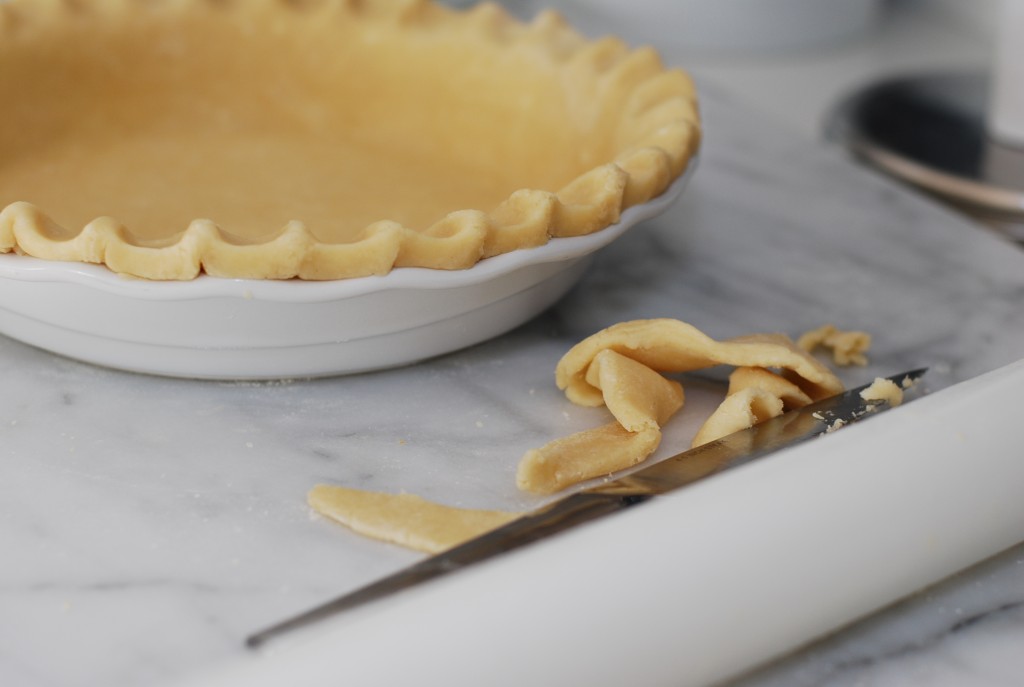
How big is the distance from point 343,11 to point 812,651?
0.91 meters

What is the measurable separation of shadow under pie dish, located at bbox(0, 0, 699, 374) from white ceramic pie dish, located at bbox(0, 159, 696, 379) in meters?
0.02

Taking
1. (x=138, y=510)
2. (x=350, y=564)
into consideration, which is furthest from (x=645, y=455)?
(x=138, y=510)

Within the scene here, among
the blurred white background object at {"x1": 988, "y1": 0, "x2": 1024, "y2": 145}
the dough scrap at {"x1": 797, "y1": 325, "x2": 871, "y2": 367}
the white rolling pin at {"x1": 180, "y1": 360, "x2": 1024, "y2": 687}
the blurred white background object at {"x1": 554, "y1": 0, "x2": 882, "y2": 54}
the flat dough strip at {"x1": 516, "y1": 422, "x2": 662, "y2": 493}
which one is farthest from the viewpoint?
the blurred white background object at {"x1": 554, "y1": 0, "x2": 882, "y2": 54}

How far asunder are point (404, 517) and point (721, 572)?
223 mm

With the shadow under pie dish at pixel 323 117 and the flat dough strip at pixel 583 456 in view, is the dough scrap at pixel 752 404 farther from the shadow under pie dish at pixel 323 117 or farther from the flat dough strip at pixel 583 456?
the shadow under pie dish at pixel 323 117

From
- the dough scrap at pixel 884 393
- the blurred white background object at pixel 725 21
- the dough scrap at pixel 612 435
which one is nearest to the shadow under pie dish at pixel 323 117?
the dough scrap at pixel 612 435

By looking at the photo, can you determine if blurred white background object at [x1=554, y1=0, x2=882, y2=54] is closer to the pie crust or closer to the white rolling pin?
the pie crust

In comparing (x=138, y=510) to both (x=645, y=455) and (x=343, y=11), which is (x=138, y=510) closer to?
(x=645, y=455)

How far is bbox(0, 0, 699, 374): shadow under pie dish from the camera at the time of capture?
108 cm

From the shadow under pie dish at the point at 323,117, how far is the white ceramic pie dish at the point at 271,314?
0.02 metres

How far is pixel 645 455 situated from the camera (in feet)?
2.87

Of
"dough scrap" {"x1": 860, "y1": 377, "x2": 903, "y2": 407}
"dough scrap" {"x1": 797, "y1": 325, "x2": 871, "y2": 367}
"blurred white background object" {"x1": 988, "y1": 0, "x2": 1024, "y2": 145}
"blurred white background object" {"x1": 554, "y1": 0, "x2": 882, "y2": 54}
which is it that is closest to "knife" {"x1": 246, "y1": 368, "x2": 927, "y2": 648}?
"dough scrap" {"x1": 860, "y1": 377, "x2": 903, "y2": 407}

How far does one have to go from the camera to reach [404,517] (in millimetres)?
783

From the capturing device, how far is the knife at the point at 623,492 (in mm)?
673
